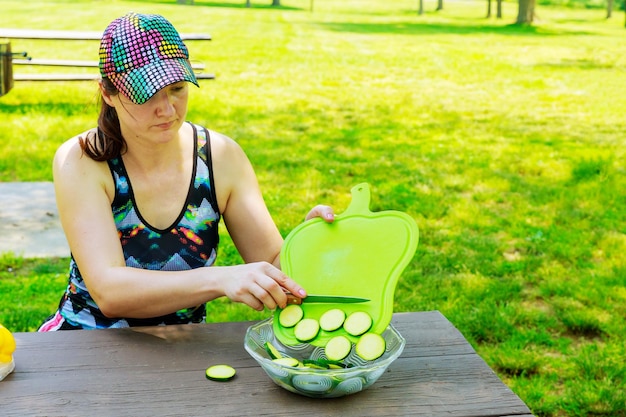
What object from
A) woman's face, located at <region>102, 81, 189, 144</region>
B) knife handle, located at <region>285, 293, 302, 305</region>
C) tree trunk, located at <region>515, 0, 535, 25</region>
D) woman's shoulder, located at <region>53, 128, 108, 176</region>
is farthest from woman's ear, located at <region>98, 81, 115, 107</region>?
tree trunk, located at <region>515, 0, 535, 25</region>

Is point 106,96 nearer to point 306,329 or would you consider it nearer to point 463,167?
point 306,329

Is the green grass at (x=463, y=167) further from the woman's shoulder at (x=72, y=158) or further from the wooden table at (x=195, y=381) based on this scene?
the woman's shoulder at (x=72, y=158)

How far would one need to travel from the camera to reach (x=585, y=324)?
3.53 m

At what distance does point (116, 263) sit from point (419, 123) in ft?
21.4

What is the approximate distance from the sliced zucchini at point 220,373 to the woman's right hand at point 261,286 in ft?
0.44

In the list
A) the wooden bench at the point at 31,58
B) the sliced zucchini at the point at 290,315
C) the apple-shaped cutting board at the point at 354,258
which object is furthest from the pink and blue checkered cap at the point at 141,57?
the wooden bench at the point at 31,58

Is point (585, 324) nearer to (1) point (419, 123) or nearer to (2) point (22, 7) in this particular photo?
(1) point (419, 123)

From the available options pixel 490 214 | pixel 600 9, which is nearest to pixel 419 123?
pixel 490 214

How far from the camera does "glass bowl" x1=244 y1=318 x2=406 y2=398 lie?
134 cm

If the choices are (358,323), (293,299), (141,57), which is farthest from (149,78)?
(358,323)

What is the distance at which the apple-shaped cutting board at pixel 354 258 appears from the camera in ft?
4.96

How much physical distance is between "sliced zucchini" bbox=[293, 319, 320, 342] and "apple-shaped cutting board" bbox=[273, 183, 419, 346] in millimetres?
15

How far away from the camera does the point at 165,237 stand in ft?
6.36

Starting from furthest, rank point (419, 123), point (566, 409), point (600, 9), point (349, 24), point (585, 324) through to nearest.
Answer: point (600, 9)
point (349, 24)
point (419, 123)
point (585, 324)
point (566, 409)
